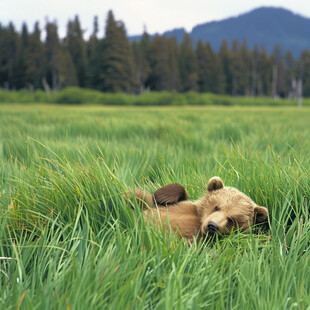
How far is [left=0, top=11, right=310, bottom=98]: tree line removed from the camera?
51778mm

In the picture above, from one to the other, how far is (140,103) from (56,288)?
4014 centimetres

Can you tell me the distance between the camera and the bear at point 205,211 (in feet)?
5.43

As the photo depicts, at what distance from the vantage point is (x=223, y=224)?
166 cm

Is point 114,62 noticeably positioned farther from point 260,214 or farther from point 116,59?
point 260,214

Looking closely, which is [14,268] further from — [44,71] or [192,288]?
[44,71]

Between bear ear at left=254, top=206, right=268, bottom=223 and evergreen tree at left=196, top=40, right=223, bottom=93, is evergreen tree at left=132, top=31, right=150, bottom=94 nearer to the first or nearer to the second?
evergreen tree at left=196, top=40, right=223, bottom=93

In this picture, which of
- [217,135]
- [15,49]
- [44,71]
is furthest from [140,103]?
[217,135]

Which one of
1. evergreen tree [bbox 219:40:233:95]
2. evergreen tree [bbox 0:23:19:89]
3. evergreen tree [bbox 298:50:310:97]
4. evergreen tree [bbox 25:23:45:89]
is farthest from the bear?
evergreen tree [bbox 298:50:310:97]

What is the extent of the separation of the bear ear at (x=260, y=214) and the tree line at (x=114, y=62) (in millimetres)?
50419

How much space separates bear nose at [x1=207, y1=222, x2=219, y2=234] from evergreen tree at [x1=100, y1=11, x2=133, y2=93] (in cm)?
5043

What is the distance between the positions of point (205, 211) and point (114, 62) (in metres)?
50.7

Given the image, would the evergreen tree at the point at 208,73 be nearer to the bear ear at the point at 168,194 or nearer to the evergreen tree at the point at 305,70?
the evergreen tree at the point at 305,70

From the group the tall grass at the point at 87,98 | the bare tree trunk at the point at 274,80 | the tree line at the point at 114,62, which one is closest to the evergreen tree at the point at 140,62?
the tree line at the point at 114,62

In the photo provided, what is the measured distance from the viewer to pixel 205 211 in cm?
184
